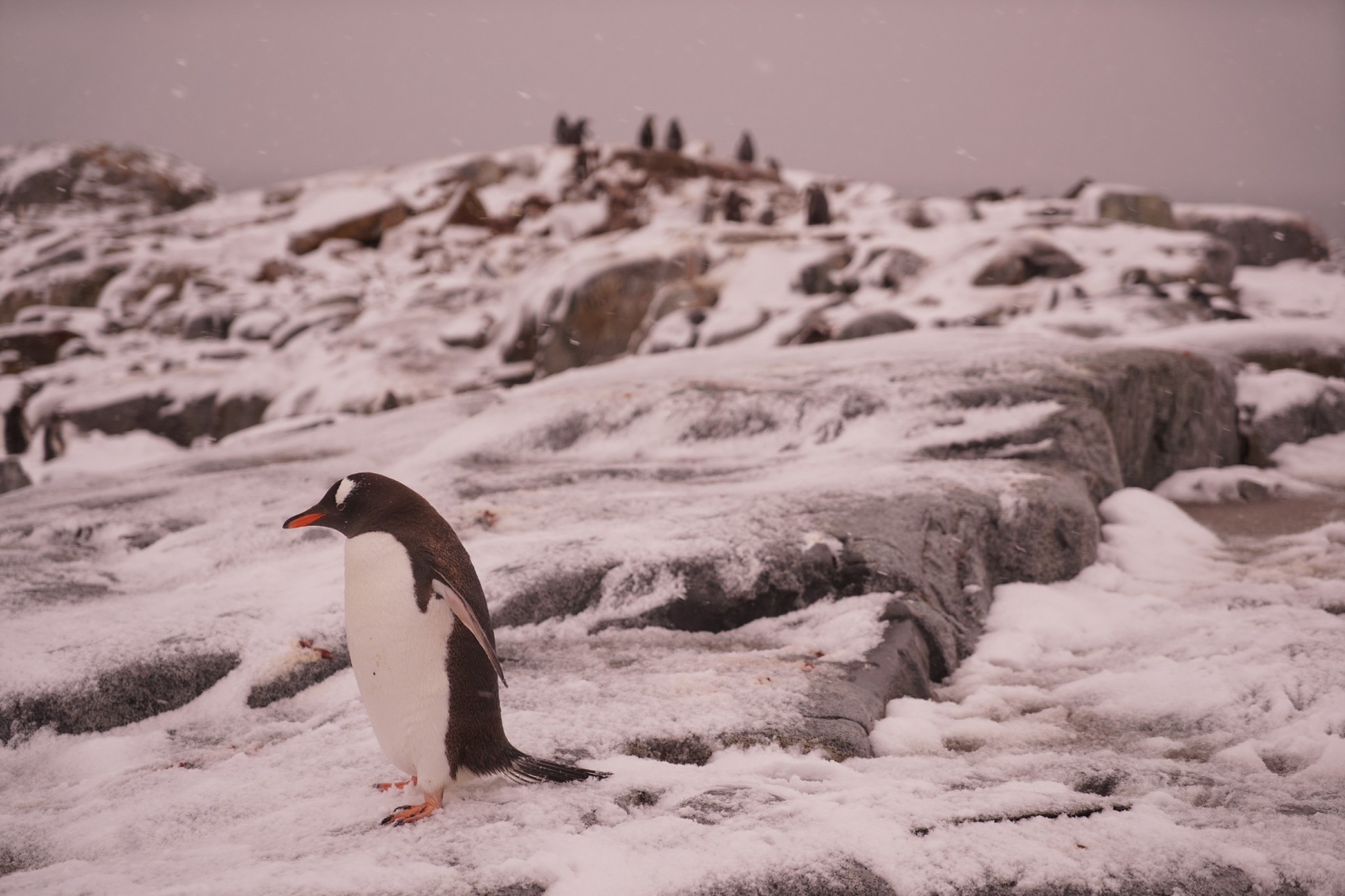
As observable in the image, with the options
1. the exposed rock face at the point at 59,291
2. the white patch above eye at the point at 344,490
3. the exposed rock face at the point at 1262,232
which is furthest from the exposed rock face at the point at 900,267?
the exposed rock face at the point at 59,291

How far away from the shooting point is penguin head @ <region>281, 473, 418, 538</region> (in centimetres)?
254

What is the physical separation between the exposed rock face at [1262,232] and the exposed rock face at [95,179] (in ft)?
114

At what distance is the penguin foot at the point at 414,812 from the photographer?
228cm

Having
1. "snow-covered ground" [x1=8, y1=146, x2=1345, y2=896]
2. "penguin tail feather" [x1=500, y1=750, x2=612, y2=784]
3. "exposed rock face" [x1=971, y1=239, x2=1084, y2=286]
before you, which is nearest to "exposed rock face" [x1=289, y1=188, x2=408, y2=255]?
"snow-covered ground" [x1=8, y1=146, x2=1345, y2=896]

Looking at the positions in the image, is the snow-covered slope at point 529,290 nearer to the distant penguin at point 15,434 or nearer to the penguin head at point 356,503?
the distant penguin at point 15,434

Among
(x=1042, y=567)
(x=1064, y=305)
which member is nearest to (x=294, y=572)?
(x=1042, y=567)

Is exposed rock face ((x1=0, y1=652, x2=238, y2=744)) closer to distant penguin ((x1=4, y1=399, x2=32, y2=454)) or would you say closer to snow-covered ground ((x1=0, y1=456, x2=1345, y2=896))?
snow-covered ground ((x1=0, y1=456, x2=1345, y2=896))

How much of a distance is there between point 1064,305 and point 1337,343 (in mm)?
2715

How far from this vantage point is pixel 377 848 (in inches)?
83.4

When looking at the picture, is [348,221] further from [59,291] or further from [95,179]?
[95,179]

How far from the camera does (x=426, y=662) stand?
238 centimetres

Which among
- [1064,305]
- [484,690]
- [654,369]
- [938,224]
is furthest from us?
[938,224]

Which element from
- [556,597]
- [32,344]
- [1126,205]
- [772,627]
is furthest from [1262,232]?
[32,344]

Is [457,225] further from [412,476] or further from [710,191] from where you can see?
[412,476]
